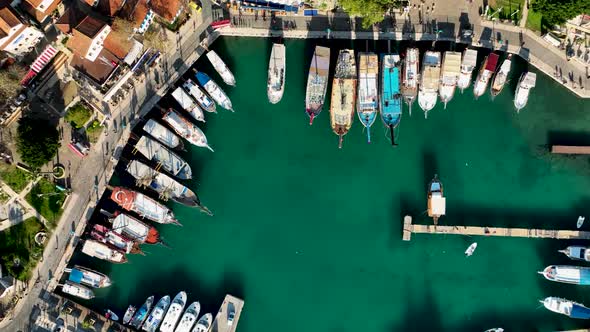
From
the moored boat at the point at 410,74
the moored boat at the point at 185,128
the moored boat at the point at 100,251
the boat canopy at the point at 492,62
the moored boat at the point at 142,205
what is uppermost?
the boat canopy at the point at 492,62

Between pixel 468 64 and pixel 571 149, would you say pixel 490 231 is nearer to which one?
pixel 571 149

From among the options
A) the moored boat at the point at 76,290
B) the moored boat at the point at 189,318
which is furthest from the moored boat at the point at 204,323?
the moored boat at the point at 76,290

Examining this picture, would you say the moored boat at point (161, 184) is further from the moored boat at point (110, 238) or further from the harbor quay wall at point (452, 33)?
the harbor quay wall at point (452, 33)

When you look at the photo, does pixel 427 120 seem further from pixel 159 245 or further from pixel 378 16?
pixel 159 245

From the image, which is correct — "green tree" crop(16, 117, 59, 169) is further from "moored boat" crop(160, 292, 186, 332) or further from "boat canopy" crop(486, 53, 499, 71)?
"boat canopy" crop(486, 53, 499, 71)

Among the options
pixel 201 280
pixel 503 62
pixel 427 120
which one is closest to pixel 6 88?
pixel 201 280

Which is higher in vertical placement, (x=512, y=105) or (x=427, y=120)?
(x=512, y=105)
